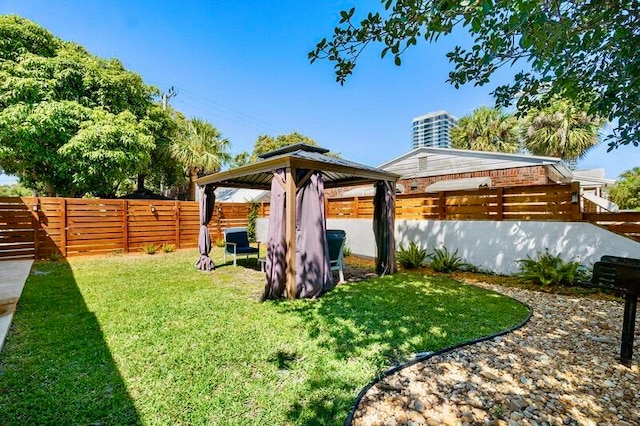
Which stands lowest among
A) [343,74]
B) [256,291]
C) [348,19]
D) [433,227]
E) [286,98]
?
[256,291]

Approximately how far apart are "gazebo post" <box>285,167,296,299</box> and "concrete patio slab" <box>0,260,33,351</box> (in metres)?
3.42

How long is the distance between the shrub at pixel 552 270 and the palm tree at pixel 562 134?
466 inches

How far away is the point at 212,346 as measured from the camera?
3.09 meters

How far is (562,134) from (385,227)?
14310 millimetres

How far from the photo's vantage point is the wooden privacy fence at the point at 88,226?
314 inches

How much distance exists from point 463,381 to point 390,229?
435cm

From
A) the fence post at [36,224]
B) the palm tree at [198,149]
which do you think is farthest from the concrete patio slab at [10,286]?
the palm tree at [198,149]

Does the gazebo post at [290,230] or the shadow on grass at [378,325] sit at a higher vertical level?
the gazebo post at [290,230]

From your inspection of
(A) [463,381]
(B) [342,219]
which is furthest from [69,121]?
→ (A) [463,381]

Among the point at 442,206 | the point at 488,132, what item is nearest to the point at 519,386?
the point at 442,206

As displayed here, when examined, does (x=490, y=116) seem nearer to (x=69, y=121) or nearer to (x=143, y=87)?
(x=143, y=87)

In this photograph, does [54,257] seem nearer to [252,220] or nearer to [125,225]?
[125,225]

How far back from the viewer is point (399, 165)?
14883 millimetres

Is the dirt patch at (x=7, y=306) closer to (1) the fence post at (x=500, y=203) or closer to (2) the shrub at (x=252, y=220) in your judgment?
(2) the shrub at (x=252, y=220)
